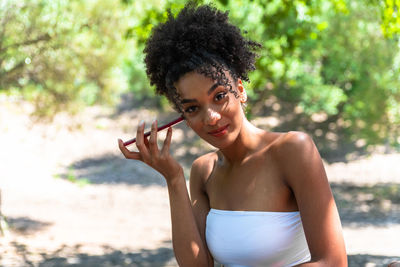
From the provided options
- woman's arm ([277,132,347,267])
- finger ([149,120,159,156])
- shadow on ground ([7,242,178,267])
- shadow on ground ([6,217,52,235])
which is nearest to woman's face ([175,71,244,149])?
finger ([149,120,159,156])

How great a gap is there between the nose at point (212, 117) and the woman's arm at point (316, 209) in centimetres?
31

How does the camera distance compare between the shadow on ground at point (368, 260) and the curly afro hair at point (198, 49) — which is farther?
the shadow on ground at point (368, 260)

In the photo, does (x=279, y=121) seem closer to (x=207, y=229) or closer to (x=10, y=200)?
(x=10, y=200)

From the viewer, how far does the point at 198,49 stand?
2.01m

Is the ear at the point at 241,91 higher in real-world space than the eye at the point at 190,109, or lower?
higher

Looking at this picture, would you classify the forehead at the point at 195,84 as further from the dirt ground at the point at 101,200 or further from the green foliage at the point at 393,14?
the dirt ground at the point at 101,200

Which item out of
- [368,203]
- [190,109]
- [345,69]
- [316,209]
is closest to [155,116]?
[190,109]

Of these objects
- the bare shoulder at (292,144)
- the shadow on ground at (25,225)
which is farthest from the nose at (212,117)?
the shadow on ground at (25,225)

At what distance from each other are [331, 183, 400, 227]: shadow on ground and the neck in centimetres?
661

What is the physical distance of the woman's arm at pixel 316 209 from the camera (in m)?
1.78

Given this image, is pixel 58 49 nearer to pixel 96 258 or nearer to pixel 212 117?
pixel 96 258

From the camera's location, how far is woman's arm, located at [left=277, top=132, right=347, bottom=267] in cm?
178

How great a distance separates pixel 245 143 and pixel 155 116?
406cm

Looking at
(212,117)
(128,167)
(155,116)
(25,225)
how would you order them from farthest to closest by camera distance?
(128,167)
(25,225)
(155,116)
(212,117)
